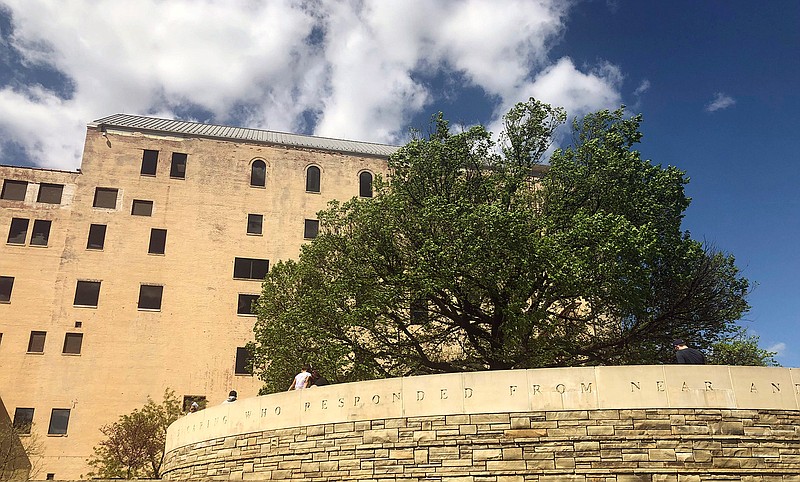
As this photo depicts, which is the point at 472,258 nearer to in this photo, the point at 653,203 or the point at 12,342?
the point at 653,203

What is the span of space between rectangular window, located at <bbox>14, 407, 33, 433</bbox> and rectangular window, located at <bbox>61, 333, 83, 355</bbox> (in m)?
3.40

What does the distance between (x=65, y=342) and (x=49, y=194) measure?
9.13m

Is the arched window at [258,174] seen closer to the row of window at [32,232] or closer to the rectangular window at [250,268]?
the rectangular window at [250,268]

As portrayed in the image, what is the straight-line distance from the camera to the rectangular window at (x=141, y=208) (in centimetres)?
3925

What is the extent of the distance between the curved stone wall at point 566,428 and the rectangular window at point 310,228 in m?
25.6

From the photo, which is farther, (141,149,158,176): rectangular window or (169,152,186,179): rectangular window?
(169,152,186,179): rectangular window

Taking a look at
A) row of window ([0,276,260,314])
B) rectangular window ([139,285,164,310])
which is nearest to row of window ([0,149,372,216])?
row of window ([0,276,260,314])

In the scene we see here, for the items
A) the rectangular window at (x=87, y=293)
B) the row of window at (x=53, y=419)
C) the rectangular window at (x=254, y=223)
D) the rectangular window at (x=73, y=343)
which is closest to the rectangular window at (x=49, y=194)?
the rectangular window at (x=87, y=293)

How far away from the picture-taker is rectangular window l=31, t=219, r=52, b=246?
3775 cm

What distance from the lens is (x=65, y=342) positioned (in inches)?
1403

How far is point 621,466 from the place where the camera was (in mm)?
13461

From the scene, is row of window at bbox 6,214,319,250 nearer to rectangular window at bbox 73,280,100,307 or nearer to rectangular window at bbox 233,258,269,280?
rectangular window at bbox 73,280,100,307

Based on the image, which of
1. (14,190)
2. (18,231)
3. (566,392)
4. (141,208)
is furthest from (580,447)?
(14,190)

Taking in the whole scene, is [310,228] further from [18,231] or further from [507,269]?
[507,269]
